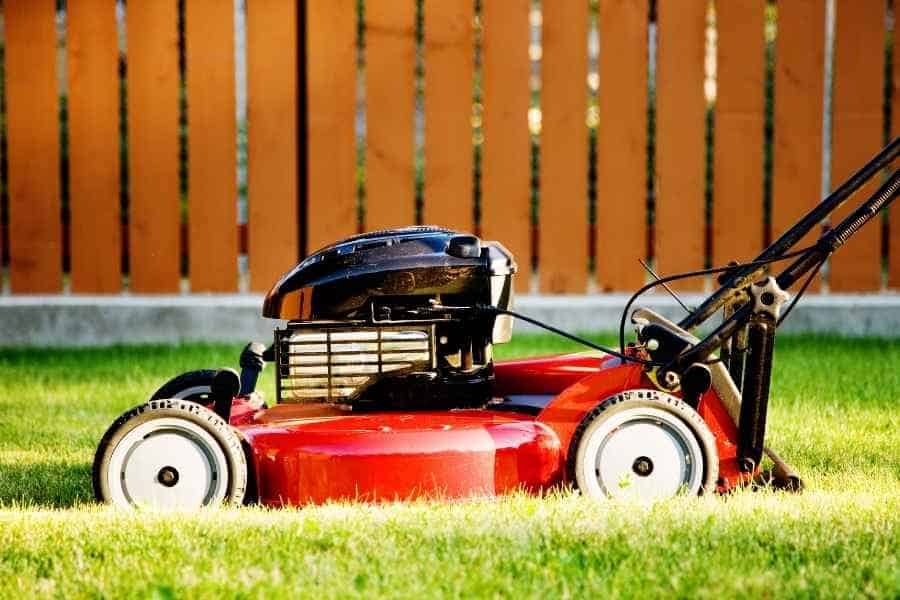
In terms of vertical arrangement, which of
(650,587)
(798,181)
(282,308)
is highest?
(798,181)

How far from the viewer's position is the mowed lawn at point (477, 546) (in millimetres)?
2889

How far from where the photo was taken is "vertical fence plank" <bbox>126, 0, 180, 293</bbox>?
7453mm

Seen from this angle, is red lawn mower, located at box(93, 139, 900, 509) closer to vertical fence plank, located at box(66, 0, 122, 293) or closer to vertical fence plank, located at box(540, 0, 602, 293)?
vertical fence plank, located at box(540, 0, 602, 293)

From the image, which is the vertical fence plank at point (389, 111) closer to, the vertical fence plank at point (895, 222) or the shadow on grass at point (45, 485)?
the vertical fence plank at point (895, 222)

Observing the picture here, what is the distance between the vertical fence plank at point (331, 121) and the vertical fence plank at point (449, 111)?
0.39 metres

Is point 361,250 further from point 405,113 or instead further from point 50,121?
point 50,121

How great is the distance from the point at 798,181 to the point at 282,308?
427cm

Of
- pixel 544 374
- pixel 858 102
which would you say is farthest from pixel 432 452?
pixel 858 102

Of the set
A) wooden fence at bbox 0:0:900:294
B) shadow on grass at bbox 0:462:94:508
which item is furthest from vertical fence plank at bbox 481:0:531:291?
shadow on grass at bbox 0:462:94:508

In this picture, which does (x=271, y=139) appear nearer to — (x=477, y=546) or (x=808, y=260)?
(x=808, y=260)

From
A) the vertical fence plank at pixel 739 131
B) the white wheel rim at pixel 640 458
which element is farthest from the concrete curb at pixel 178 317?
the white wheel rim at pixel 640 458

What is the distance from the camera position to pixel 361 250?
3.91 m

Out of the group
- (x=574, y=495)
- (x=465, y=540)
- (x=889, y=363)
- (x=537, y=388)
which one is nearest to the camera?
(x=465, y=540)

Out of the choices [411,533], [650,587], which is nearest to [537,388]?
[411,533]
